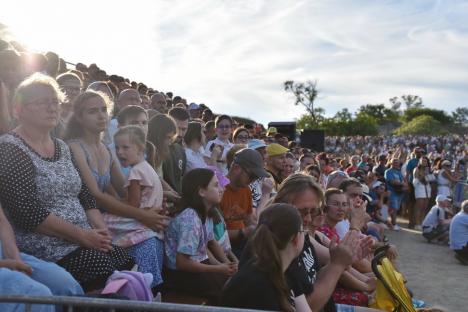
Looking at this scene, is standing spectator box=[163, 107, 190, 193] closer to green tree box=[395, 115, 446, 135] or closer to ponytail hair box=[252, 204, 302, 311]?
ponytail hair box=[252, 204, 302, 311]

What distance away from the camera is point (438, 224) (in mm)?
13133

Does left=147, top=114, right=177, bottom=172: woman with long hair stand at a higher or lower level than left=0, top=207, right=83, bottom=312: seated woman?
higher

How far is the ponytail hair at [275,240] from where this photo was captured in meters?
2.84

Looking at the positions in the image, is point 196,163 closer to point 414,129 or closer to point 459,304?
point 459,304

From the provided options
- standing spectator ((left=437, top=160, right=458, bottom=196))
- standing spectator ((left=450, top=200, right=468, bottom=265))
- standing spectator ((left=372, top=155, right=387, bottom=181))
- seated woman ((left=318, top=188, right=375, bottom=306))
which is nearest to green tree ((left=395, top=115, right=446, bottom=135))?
standing spectator ((left=372, top=155, right=387, bottom=181))

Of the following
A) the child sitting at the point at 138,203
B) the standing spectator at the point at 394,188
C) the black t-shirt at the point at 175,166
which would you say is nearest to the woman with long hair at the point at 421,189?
the standing spectator at the point at 394,188

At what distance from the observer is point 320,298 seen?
129 inches

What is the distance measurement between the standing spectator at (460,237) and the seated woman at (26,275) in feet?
32.0

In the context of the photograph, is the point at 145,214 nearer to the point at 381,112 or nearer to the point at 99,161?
the point at 99,161

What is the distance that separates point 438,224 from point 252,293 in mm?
11478

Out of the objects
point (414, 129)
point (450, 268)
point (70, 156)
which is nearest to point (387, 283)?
point (70, 156)

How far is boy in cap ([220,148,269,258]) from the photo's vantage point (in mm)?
5113

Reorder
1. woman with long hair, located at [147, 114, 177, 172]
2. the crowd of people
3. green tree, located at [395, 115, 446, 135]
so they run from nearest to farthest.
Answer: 1. the crowd of people
2. woman with long hair, located at [147, 114, 177, 172]
3. green tree, located at [395, 115, 446, 135]

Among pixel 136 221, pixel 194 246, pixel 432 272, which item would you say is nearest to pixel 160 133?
pixel 136 221
